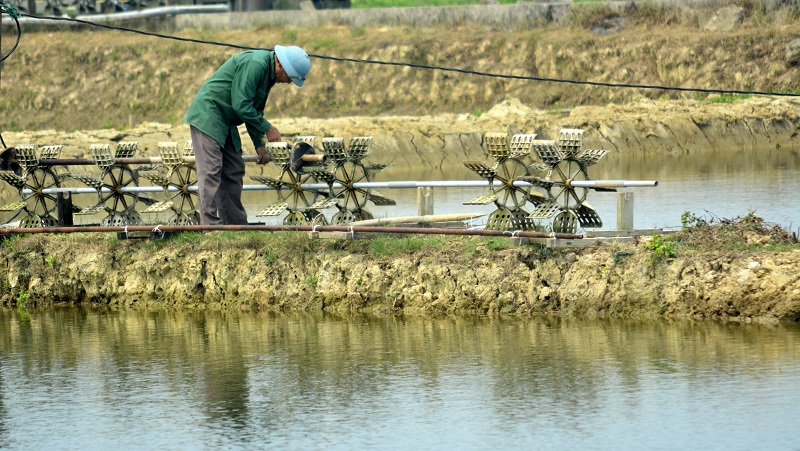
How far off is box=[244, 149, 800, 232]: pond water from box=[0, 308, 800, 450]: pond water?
3.44 metres

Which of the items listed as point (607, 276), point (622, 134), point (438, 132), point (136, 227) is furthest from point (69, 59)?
point (607, 276)

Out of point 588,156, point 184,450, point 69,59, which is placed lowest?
point 184,450

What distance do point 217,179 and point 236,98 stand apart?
2.87ft

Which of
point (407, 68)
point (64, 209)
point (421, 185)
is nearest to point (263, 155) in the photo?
point (421, 185)

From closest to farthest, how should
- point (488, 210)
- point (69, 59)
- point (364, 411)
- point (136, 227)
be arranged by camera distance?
1. point (364, 411)
2. point (136, 227)
3. point (488, 210)
4. point (69, 59)

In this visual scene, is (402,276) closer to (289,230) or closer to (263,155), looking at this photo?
(289,230)

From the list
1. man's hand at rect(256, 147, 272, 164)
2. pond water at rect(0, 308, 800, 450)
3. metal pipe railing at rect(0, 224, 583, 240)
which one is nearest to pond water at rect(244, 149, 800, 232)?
metal pipe railing at rect(0, 224, 583, 240)

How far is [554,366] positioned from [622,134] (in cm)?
2109

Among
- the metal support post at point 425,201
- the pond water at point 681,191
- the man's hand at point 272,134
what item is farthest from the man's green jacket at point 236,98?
the pond water at point 681,191

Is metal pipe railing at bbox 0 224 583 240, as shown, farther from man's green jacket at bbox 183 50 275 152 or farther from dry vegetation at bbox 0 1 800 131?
dry vegetation at bbox 0 1 800 131

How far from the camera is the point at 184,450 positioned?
816 centimetres

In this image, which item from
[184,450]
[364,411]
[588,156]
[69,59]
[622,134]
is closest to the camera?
[184,450]

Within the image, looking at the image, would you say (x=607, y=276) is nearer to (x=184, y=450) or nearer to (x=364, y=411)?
(x=364, y=411)

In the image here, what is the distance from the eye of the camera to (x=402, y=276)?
40.2 ft
